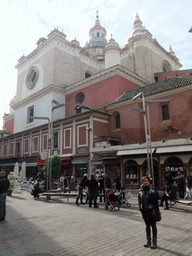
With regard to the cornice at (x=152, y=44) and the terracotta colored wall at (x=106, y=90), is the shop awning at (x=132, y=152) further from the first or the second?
the cornice at (x=152, y=44)

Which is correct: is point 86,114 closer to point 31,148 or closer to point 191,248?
point 31,148

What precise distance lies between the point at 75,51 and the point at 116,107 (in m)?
18.8

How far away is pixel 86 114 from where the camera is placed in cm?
2206

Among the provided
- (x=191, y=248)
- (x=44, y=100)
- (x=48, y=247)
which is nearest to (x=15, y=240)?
(x=48, y=247)

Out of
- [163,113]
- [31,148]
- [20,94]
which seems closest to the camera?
[163,113]

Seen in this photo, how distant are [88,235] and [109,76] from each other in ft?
73.8

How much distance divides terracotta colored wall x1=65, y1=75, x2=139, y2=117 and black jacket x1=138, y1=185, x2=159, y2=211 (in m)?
20.8

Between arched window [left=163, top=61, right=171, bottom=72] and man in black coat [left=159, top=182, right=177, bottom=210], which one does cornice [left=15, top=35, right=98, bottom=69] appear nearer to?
arched window [left=163, top=61, right=171, bottom=72]

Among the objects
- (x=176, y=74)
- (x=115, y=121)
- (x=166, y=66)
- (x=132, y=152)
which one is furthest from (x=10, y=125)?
(x=132, y=152)

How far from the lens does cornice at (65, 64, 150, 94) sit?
82.5ft

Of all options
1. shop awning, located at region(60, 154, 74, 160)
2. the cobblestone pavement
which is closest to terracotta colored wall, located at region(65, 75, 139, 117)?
shop awning, located at region(60, 154, 74, 160)

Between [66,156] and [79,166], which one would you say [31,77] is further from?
[79,166]

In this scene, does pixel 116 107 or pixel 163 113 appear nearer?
pixel 163 113

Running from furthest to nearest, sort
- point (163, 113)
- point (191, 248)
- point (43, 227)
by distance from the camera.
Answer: point (163, 113) → point (43, 227) → point (191, 248)
